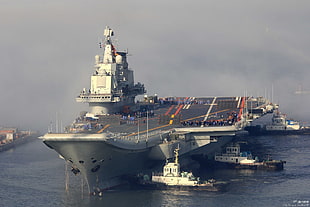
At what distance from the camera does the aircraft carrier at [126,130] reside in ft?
208

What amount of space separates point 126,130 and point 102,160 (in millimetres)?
11944

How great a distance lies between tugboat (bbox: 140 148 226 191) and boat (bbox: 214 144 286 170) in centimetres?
1169

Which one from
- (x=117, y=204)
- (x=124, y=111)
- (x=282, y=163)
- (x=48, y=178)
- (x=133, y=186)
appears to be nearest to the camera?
(x=117, y=204)

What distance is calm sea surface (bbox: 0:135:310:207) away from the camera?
61.8 metres

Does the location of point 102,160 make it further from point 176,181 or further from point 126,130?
point 126,130

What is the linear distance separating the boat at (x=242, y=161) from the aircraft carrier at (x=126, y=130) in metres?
1.30

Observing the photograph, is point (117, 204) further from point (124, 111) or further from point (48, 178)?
point (124, 111)

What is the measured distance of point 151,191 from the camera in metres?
66.4

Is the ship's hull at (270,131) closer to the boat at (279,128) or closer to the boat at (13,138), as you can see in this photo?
the boat at (279,128)

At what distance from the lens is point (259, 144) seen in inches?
4060

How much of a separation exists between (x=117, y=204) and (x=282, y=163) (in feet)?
84.8

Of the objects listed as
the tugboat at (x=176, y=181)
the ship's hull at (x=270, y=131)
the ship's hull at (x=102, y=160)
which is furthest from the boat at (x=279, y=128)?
the tugboat at (x=176, y=181)

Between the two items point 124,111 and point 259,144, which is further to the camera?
point 259,144

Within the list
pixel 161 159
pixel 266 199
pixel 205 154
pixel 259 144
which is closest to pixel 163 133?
pixel 161 159
